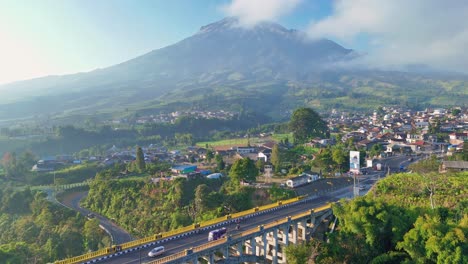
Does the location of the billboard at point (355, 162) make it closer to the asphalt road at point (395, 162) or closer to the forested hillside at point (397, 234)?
the forested hillside at point (397, 234)

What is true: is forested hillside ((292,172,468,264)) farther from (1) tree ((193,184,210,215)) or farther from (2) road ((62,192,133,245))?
(2) road ((62,192,133,245))

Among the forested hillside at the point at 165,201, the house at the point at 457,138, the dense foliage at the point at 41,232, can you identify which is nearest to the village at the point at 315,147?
the house at the point at 457,138

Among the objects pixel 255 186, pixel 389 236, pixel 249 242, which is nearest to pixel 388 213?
pixel 389 236

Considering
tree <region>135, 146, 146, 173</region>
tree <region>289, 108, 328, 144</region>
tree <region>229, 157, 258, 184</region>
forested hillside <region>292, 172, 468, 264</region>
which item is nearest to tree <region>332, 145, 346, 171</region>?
tree <region>229, 157, 258, 184</region>

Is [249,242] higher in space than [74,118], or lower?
lower

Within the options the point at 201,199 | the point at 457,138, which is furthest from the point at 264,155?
the point at 457,138

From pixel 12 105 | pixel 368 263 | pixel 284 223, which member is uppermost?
pixel 12 105

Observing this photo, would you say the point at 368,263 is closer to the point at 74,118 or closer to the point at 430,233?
the point at 430,233
